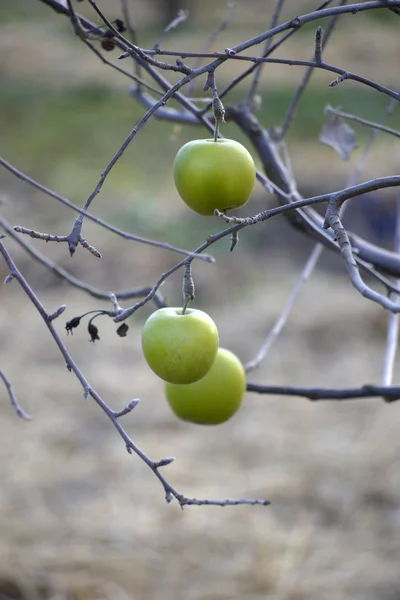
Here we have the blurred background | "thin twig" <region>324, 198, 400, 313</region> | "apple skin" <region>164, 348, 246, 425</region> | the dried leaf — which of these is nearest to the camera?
"thin twig" <region>324, 198, 400, 313</region>

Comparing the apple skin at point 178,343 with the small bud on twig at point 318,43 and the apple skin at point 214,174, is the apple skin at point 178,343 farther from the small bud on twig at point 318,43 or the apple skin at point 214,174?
the small bud on twig at point 318,43

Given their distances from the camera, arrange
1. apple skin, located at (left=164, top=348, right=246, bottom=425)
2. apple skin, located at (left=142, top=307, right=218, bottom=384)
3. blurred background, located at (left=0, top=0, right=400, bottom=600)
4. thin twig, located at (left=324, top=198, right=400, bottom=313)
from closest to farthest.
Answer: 1. thin twig, located at (left=324, top=198, right=400, bottom=313)
2. apple skin, located at (left=142, top=307, right=218, bottom=384)
3. apple skin, located at (left=164, top=348, right=246, bottom=425)
4. blurred background, located at (left=0, top=0, right=400, bottom=600)

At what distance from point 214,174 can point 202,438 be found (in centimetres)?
274

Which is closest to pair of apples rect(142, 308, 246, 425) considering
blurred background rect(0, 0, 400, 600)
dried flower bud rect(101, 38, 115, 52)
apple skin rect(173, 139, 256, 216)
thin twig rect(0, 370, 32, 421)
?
apple skin rect(173, 139, 256, 216)

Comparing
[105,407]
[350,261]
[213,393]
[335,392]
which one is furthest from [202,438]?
[350,261]

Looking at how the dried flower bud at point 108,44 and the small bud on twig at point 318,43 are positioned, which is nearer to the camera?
the small bud on twig at point 318,43

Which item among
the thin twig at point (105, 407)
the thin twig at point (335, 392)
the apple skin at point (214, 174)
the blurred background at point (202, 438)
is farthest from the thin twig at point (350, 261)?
the blurred background at point (202, 438)

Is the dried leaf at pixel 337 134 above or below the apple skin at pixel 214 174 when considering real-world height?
above

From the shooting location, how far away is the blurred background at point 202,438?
249 cm

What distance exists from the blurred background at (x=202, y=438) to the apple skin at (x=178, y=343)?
28.2 inches

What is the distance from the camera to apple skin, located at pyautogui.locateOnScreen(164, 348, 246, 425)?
3.12 ft

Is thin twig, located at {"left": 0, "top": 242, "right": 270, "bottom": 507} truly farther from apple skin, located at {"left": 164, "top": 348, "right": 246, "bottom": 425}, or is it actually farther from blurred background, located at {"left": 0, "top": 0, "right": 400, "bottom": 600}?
blurred background, located at {"left": 0, "top": 0, "right": 400, "bottom": 600}

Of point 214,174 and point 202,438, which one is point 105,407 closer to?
point 214,174

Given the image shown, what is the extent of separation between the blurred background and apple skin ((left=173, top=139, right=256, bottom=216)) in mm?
695
